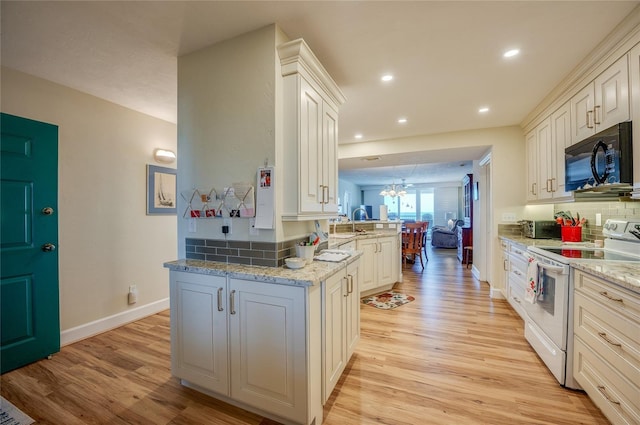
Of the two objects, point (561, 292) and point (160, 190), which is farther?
point (160, 190)

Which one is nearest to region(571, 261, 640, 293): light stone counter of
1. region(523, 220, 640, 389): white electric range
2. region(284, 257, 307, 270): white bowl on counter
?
region(523, 220, 640, 389): white electric range

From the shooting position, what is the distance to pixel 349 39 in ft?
6.28

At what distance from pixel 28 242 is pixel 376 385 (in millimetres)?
3038

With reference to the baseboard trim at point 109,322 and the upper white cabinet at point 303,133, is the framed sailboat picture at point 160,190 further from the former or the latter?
the upper white cabinet at point 303,133

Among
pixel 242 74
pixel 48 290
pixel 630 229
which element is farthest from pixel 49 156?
pixel 630 229

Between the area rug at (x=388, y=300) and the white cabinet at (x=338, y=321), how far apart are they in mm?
1447

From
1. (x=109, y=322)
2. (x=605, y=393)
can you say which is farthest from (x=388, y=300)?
(x=109, y=322)

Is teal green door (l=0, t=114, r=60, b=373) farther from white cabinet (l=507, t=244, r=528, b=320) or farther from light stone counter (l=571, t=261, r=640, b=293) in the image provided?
white cabinet (l=507, t=244, r=528, b=320)

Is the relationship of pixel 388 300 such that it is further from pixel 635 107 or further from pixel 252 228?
pixel 635 107

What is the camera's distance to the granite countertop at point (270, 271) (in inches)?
55.4

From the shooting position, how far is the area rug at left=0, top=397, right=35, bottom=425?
156cm

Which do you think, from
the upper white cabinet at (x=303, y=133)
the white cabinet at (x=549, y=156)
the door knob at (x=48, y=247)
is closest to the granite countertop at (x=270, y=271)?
the upper white cabinet at (x=303, y=133)

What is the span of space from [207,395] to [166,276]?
80.4 inches

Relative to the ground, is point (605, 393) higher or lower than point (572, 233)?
lower
